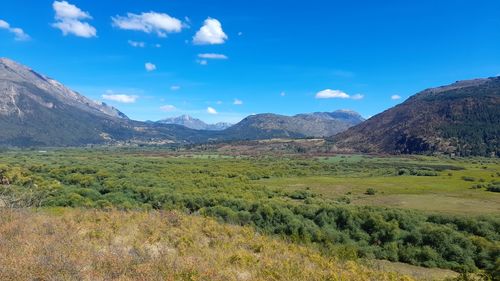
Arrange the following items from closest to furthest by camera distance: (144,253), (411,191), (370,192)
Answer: (144,253)
(370,192)
(411,191)

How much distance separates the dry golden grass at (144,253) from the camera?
1010 cm

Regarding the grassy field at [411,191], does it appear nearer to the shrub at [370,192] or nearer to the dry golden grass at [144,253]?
the shrub at [370,192]

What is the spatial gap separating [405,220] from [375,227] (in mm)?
4171

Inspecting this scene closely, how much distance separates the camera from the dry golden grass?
10.1 meters

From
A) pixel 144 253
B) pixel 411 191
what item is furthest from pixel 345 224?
pixel 411 191

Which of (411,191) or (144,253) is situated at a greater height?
(144,253)

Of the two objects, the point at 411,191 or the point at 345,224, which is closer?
the point at 345,224

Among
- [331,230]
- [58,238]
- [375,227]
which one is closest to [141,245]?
[58,238]

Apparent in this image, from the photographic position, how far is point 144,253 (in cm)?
1277

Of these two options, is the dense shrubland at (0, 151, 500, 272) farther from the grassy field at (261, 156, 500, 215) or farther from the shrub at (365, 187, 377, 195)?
the shrub at (365, 187, 377, 195)

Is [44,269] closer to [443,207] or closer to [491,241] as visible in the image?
[491,241]

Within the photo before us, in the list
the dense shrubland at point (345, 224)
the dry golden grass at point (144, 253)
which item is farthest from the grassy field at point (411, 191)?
the dry golden grass at point (144, 253)

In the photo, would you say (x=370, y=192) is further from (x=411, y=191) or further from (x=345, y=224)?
(x=345, y=224)

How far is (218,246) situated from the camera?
15.9 m
